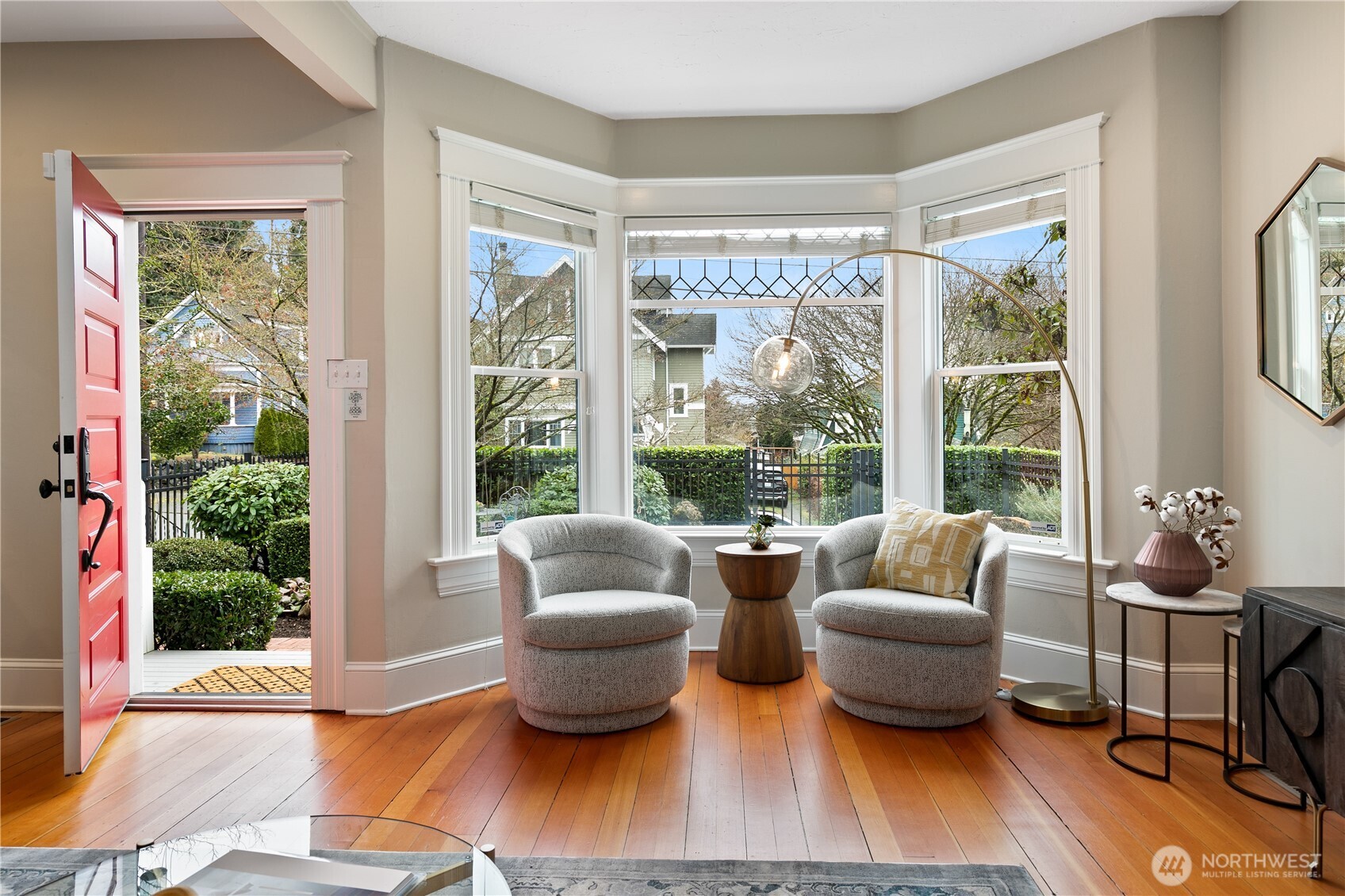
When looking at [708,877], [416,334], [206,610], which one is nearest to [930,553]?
[708,877]

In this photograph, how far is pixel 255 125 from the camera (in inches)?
127

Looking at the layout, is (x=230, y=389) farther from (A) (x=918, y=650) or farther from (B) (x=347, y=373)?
(A) (x=918, y=650)

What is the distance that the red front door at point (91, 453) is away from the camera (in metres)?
2.57

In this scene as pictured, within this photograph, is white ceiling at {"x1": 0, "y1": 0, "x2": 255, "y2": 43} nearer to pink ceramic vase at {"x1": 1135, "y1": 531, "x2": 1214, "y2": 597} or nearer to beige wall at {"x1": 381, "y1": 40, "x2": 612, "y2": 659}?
beige wall at {"x1": 381, "y1": 40, "x2": 612, "y2": 659}

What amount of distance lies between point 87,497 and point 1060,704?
3.66 metres

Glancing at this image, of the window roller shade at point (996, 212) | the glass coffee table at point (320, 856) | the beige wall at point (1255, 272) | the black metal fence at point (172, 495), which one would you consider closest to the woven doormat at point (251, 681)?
the glass coffee table at point (320, 856)

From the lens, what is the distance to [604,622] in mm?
2926

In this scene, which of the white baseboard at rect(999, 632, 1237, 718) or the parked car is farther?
the parked car

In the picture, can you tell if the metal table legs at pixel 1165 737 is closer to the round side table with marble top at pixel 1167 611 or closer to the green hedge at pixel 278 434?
the round side table with marble top at pixel 1167 611

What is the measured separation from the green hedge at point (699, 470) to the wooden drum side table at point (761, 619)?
1.93 ft

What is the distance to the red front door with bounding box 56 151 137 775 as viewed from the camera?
2.57 metres

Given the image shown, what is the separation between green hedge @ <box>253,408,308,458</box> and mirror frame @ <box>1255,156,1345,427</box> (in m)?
6.32

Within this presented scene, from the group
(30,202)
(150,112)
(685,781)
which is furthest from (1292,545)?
(30,202)

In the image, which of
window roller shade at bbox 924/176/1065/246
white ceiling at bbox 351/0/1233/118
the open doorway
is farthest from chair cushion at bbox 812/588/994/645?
the open doorway
